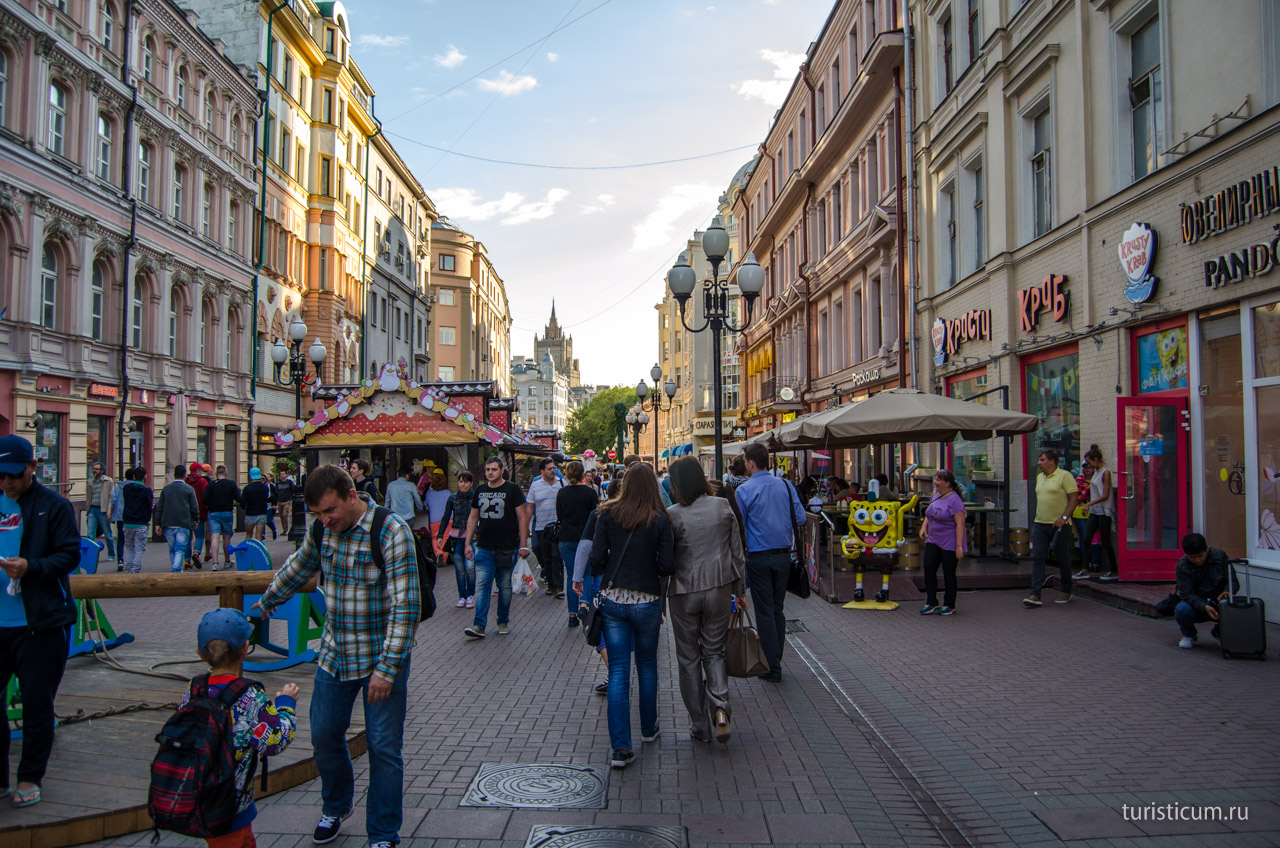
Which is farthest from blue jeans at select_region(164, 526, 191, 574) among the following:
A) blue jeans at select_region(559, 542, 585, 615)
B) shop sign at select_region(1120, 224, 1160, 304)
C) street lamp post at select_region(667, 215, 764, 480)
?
shop sign at select_region(1120, 224, 1160, 304)

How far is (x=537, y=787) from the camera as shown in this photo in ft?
16.0

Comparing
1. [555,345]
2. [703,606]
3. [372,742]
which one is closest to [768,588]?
[703,606]

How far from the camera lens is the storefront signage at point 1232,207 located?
9.15 meters

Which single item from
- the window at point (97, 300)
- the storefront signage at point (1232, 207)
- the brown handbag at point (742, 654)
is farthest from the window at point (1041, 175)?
the window at point (97, 300)

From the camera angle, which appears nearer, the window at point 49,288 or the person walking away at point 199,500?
the person walking away at point 199,500

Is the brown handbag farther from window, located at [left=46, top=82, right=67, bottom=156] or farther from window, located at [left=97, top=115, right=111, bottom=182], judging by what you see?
window, located at [left=97, top=115, right=111, bottom=182]

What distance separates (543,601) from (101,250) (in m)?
16.6

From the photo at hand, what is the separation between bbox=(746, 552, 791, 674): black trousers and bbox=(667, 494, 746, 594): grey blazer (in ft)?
4.87

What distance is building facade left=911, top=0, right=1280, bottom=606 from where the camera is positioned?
31.8ft

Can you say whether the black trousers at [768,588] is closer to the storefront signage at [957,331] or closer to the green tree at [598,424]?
the storefront signage at [957,331]

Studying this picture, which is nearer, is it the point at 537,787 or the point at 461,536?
the point at 537,787

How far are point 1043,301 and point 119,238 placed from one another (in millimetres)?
20931

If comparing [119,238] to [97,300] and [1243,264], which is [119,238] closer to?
[97,300]

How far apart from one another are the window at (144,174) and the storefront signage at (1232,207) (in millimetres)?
23715
